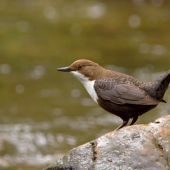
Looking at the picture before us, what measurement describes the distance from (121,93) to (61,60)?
717 centimetres

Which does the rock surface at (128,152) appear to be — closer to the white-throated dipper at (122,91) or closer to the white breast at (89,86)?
the white-throated dipper at (122,91)

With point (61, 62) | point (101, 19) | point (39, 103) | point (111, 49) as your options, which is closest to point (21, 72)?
point (61, 62)

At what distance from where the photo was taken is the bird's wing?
3637 millimetres

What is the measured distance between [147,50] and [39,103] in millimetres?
4714

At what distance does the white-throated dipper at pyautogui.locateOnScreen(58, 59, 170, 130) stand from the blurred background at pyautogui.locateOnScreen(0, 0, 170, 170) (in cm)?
205

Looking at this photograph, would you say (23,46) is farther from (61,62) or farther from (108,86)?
(108,86)

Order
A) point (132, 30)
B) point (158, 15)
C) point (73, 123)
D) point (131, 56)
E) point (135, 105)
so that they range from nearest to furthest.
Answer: point (135, 105) < point (73, 123) < point (131, 56) < point (132, 30) < point (158, 15)

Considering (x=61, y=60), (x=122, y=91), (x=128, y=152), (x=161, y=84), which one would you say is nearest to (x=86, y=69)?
(x=122, y=91)

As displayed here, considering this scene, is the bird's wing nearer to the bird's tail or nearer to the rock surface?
the bird's tail

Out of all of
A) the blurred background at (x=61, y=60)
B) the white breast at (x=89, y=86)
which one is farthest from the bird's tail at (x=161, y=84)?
the blurred background at (x=61, y=60)

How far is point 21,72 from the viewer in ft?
32.9

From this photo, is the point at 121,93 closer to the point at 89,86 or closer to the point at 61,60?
the point at 89,86

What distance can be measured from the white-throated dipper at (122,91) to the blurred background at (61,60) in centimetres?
205

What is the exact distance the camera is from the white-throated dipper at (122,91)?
3.62 meters
